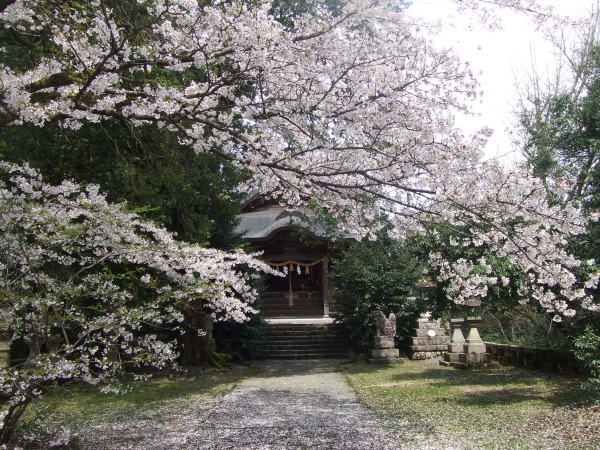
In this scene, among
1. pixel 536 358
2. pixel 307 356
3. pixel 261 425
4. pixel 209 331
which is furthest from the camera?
pixel 307 356

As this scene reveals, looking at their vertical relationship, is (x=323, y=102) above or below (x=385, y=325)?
above

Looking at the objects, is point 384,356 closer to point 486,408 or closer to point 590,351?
point 486,408

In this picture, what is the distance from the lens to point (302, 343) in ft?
50.3

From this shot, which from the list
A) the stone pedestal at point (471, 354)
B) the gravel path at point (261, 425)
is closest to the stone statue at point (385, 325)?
the stone pedestal at point (471, 354)

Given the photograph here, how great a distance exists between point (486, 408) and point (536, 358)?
4.11m

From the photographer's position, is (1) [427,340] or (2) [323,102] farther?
(1) [427,340]

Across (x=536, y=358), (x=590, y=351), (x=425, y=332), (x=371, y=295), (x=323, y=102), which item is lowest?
(x=536, y=358)

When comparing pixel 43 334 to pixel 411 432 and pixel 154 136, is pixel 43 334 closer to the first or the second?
pixel 411 432

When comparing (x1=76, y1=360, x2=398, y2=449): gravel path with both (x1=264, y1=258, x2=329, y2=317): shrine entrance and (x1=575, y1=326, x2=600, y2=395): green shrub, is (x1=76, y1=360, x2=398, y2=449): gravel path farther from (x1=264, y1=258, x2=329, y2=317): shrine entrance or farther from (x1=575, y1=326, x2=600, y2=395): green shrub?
(x1=264, y1=258, x2=329, y2=317): shrine entrance

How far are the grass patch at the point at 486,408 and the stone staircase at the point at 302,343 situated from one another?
408 centimetres

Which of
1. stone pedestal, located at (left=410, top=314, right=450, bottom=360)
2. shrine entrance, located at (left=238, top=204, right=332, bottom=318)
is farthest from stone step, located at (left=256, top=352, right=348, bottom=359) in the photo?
shrine entrance, located at (left=238, top=204, right=332, bottom=318)

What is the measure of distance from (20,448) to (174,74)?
5.91 metres

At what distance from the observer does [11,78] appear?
13.4 ft

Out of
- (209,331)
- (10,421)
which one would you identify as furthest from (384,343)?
(10,421)
